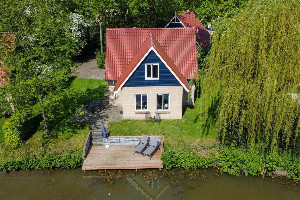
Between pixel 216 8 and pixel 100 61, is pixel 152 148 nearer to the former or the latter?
pixel 100 61

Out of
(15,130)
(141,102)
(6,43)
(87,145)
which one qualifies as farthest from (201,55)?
(15,130)

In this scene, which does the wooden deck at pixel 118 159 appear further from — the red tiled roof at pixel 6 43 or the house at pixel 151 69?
the red tiled roof at pixel 6 43

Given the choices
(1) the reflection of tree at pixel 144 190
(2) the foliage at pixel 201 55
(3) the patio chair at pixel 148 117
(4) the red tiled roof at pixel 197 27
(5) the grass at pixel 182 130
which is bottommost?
(1) the reflection of tree at pixel 144 190

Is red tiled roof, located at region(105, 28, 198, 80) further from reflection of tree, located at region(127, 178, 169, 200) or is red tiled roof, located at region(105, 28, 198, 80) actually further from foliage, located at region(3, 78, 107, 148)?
reflection of tree, located at region(127, 178, 169, 200)

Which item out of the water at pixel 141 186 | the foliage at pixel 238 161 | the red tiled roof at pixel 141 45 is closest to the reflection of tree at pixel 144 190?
the water at pixel 141 186

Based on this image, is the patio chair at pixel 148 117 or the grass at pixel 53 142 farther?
the patio chair at pixel 148 117

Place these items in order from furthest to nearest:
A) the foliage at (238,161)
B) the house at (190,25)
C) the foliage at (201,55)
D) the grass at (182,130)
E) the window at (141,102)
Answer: the house at (190,25) → the foliage at (201,55) → the window at (141,102) → the grass at (182,130) → the foliage at (238,161)
